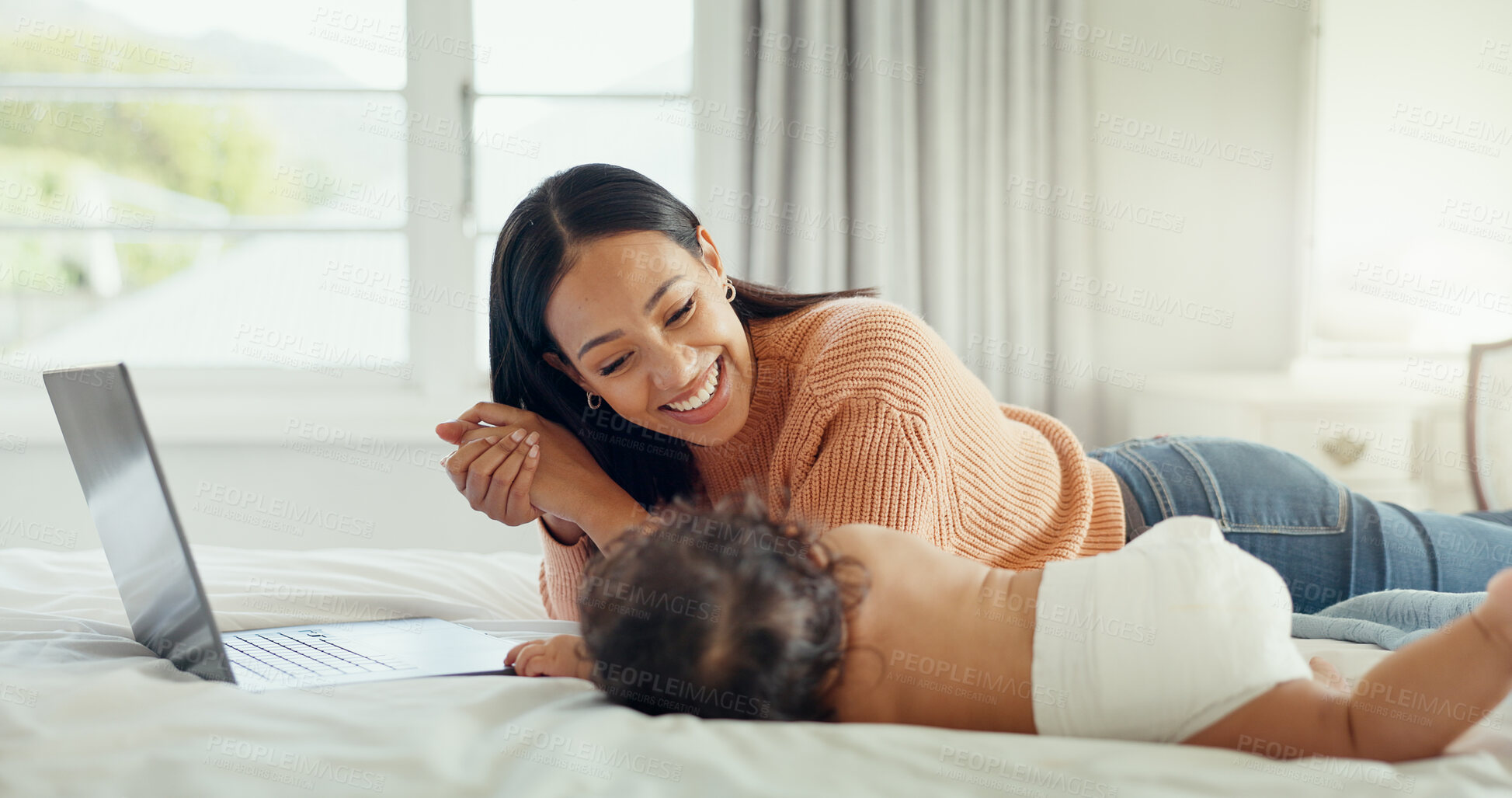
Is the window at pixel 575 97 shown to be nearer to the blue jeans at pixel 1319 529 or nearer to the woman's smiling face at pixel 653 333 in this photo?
the woman's smiling face at pixel 653 333

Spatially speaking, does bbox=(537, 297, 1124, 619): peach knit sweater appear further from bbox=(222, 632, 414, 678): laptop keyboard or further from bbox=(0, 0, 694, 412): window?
bbox=(0, 0, 694, 412): window

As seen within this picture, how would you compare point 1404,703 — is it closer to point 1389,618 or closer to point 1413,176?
point 1389,618

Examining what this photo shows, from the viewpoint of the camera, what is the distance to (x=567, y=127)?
300 centimetres

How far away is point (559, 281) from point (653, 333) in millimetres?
142

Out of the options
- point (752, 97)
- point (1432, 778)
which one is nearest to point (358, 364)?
point (752, 97)

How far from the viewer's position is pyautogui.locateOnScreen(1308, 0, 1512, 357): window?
2480 millimetres

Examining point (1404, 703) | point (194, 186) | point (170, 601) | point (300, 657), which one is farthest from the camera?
point (194, 186)

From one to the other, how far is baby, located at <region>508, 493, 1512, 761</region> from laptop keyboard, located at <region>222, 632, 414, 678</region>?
12.2 inches

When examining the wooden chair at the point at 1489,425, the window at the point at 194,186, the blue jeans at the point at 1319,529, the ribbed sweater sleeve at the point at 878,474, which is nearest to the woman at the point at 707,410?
the ribbed sweater sleeve at the point at 878,474

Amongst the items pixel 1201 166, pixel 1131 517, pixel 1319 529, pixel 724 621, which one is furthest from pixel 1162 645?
pixel 1201 166

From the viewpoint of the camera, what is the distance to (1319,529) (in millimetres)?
1408

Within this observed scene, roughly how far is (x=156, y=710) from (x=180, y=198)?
255cm

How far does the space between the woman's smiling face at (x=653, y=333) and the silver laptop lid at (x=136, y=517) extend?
49 centimetres

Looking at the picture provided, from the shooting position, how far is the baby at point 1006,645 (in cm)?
75
